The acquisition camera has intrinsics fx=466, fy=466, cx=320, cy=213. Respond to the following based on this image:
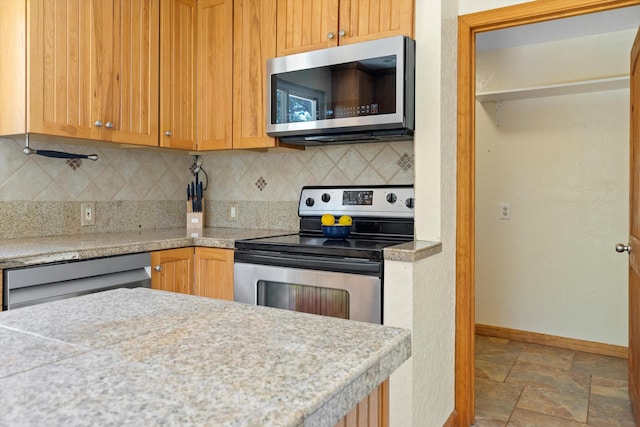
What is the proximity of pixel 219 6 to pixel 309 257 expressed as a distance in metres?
1.65

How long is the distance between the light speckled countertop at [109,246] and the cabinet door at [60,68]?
1.67 feet

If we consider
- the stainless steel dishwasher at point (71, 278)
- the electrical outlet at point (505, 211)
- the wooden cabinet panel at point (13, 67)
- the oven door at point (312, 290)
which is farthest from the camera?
the electrical outlet at point (505, 211)

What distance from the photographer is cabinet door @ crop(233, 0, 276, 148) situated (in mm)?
2564

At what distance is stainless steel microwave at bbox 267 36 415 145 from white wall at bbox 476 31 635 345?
5.35 ft

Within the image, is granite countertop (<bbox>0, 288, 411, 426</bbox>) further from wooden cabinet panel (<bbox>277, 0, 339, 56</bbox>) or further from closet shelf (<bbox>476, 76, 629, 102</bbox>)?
closet shelf (<bbox>476, 76, 629, 102</bbox>)

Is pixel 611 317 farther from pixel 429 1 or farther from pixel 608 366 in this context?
pixel 429 1

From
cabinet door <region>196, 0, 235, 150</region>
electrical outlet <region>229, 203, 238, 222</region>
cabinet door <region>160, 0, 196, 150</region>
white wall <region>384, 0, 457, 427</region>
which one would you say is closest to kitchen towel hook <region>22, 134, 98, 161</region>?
cabinet door <region>160, 0, 196, 150</region>

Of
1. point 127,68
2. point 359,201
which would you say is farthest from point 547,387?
point 127,68

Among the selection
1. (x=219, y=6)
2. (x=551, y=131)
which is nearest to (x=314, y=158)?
(x=219, y=6)

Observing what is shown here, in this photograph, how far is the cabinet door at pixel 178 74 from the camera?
2.63m

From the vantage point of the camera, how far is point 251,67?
2615mm

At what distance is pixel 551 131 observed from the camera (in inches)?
136

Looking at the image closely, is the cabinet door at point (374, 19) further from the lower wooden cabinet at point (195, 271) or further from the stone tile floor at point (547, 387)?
the stone tile floor at point (547, 387)

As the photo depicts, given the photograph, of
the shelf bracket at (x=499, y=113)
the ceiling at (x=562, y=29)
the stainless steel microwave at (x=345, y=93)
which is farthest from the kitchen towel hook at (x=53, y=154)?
the shelf bracket at (x=499, y=113)
